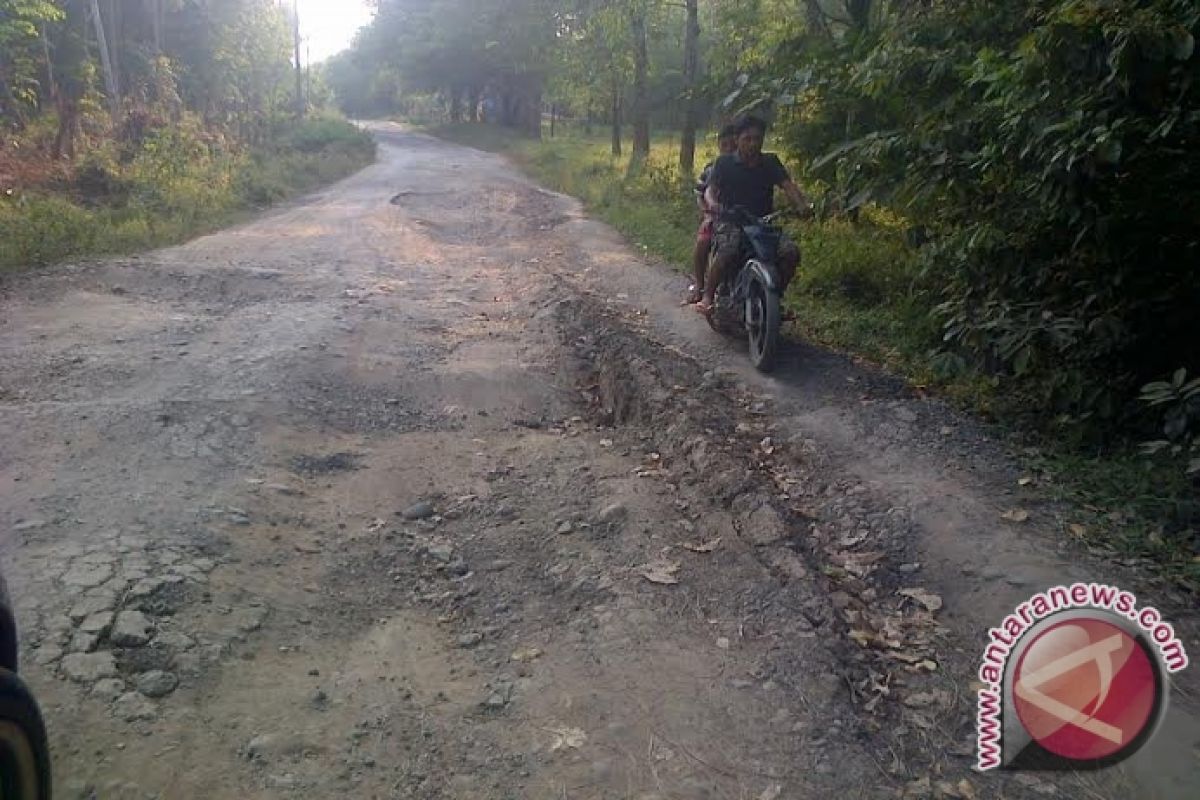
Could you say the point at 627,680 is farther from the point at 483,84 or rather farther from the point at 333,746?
the point at 483,84

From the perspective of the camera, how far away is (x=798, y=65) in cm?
792

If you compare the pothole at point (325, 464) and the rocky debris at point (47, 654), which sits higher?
the rocky debris at point (47, 654)

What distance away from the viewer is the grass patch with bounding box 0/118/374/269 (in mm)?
10414

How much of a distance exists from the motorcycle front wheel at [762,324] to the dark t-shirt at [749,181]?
0.76 metres

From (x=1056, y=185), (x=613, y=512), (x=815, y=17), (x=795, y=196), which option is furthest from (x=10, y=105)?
(x=1056, y=185)

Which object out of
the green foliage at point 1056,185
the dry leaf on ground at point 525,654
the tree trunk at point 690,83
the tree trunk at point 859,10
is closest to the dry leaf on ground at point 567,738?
the dry leaf on ground at point 525,654

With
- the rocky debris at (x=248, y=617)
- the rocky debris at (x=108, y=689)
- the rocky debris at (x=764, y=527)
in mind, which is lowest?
the rocky debris at (x=248, y=617)

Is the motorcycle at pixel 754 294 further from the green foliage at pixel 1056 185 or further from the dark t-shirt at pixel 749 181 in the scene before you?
the green foliage at pixel 1056 185

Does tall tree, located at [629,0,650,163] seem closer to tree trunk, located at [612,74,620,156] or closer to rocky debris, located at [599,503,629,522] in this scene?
tree trunk, located at [612,74,620,156]

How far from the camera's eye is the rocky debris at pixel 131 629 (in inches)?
121

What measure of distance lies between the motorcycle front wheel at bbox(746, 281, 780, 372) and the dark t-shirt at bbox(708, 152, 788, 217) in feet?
2.50

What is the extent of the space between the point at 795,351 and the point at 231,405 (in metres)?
3.98

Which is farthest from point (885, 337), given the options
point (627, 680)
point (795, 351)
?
point (627, 680)

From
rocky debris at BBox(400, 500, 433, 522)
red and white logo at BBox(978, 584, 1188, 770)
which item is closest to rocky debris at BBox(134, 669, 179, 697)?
rocky debris at BBox(400, 500, 433, 522)
